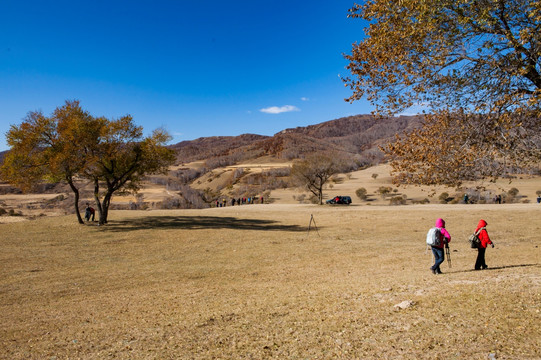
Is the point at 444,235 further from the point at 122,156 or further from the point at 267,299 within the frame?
the point at 122,156

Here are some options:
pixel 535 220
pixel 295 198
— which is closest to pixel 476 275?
pixel 535 220

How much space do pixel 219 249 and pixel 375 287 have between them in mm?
10393

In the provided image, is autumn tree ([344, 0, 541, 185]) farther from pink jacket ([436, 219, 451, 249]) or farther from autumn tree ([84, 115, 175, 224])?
autumn tree ([84, 115, 175, 224])

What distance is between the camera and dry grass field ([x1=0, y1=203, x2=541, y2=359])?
5.47 meters

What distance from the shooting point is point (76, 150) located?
2427 cm

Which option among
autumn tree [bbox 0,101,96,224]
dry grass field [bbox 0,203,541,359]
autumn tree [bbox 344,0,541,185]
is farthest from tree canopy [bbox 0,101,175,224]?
autumn tree [bbox 344,0,541,185]

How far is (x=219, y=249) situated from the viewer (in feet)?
58.3

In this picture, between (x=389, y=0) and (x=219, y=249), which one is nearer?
(x=389, y=0)

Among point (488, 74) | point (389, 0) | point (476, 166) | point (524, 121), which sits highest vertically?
point (389, 0)

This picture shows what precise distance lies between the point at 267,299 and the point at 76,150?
70.4ft

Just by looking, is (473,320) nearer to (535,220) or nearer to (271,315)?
(271,315)

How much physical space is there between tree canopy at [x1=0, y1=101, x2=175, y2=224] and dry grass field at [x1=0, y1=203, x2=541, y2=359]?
564 cm

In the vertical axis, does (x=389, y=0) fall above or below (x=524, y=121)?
above

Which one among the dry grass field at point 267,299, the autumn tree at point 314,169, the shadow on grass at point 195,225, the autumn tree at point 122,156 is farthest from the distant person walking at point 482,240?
the autumn tree at point 314,169
